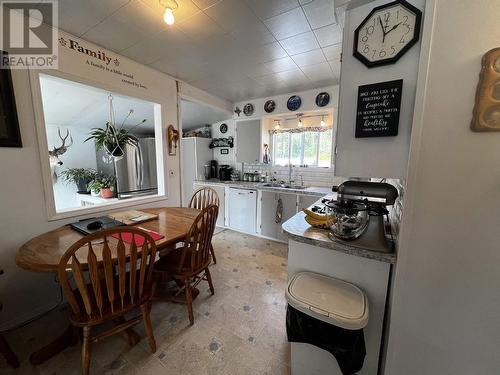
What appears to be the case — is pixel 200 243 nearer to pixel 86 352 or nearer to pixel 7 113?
pixel 86 352

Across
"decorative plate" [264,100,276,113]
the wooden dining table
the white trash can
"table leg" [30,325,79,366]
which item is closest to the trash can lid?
the white trash can

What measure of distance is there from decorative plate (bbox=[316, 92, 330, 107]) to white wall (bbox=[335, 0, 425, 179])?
2.18 m

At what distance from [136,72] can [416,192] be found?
9.27 ft

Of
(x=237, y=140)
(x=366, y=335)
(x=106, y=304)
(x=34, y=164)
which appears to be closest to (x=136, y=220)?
(x=106, y=304)

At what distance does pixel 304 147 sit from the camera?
3.49m

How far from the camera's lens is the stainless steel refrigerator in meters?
2.89

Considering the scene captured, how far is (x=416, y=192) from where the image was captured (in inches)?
33.3

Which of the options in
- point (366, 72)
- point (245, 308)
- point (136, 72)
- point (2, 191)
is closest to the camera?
point (366, 72)

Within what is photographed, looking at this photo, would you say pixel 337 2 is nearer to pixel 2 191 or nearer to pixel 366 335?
pixel 366 335

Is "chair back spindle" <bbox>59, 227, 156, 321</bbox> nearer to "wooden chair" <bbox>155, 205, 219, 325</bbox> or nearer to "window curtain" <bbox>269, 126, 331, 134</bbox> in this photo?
"wooden chair" <bbox>155, 205, 219, 325</bbox>

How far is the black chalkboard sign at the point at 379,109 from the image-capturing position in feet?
2.92

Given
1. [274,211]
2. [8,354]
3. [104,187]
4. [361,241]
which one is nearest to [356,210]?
[361,241]

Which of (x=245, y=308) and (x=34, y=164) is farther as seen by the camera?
(x=245, y=308)

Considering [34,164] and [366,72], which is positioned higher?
[366,72]
